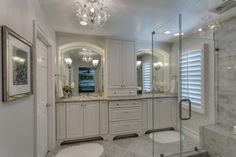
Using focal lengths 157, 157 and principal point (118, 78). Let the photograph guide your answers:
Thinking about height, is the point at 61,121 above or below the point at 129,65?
below

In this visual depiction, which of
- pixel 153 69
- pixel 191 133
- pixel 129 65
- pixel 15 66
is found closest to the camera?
pixel 15 66

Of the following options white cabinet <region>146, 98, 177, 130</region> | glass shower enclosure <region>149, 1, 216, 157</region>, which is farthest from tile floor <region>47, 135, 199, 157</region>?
white cabinet <region>146, 98, 177, 130</region>

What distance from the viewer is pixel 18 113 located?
4.58ft

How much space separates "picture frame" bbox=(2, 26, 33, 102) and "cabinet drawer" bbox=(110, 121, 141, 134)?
236 centimetres

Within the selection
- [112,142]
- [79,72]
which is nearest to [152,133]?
[112,142]

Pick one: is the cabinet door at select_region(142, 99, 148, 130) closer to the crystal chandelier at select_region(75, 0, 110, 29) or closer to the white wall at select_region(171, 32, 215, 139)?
the white wall at select_region(171, 32, 215, 139)

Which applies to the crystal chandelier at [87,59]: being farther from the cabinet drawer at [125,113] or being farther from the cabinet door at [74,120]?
the cabinet drawer at [125,113]

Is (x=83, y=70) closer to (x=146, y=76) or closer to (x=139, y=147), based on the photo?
(x=146, y=76)

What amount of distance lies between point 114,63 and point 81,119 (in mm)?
1512

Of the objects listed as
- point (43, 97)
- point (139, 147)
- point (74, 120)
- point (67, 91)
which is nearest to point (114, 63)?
point (67, 91)

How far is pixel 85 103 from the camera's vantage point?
3.59 m

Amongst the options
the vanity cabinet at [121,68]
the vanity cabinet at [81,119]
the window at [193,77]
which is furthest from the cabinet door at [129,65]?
the window at [193,77]

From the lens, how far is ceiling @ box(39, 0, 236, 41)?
7.08 feet

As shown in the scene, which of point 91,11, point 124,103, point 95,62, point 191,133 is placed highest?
point 91,11
